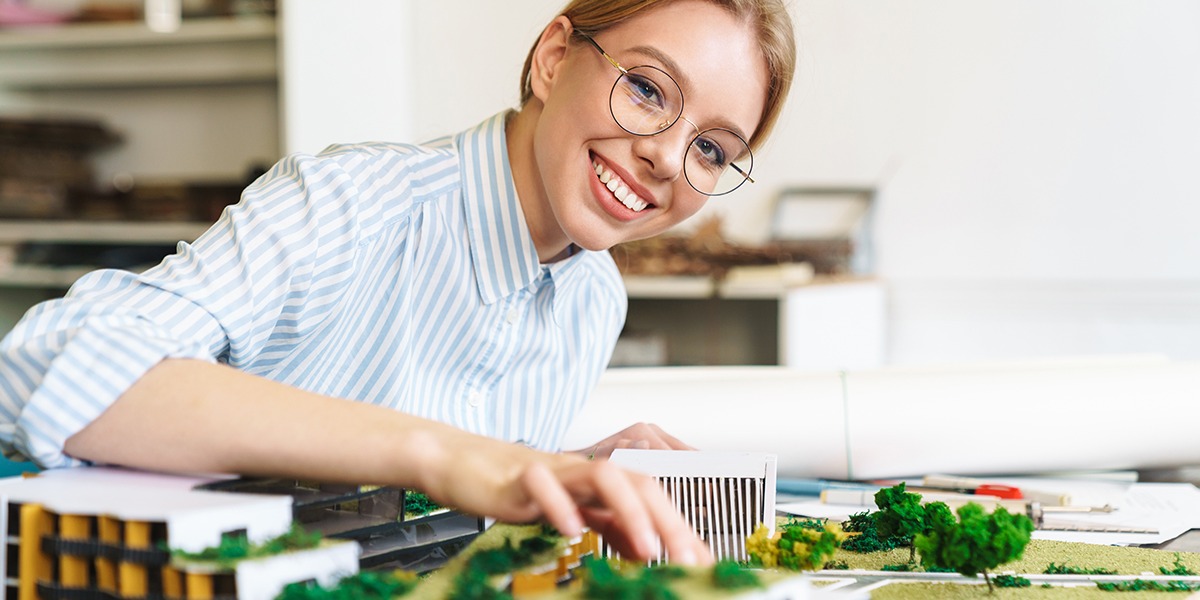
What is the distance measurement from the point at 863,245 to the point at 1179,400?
2268mm

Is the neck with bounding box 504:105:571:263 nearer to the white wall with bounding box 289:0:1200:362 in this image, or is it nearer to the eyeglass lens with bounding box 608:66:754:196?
the eyeglass lens with bounding box 608:66:754:196

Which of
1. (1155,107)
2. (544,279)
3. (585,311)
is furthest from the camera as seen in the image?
(1155,107)

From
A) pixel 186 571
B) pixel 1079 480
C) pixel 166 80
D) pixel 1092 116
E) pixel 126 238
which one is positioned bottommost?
pixel 1079 480

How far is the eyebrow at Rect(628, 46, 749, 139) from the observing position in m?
1.06

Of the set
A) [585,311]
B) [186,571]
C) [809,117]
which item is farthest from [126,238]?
[186,571]

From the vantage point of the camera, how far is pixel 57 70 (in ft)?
12.0

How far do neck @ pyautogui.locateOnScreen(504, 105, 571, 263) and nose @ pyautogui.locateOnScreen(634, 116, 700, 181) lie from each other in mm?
182

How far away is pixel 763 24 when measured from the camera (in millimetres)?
1104

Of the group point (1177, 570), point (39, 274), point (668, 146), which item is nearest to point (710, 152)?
point (668, 146)

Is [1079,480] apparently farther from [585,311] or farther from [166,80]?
[166,80]

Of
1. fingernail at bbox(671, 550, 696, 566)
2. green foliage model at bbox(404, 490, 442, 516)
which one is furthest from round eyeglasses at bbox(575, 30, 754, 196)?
fingernail at bbox(671, 550, 696, 566)

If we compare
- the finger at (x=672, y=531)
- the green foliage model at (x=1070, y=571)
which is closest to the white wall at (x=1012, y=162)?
the green foliage model at (x=1070, y=571)

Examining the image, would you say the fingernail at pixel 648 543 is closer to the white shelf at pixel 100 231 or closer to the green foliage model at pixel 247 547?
the green foliage model at pixel 247 547

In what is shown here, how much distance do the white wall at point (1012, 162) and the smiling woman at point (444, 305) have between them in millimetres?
2239
